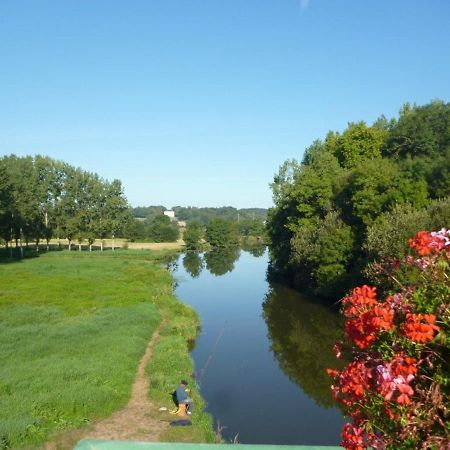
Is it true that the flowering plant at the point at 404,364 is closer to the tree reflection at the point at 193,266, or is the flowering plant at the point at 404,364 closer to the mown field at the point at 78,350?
the mown field at the point at 78,350

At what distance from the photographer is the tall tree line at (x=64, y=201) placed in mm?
80188

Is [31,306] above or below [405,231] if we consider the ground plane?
below

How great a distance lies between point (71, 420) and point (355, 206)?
32090 mm

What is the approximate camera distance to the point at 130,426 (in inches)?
592

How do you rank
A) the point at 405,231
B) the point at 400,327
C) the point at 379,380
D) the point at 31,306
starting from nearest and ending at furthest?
the point at 379,380 → the point at 400,327 → the point at 405,231 → the point at 31,306

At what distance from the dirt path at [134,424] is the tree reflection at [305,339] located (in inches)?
344

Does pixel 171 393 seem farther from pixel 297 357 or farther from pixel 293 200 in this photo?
pixel 293 200

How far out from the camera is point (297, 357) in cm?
2806

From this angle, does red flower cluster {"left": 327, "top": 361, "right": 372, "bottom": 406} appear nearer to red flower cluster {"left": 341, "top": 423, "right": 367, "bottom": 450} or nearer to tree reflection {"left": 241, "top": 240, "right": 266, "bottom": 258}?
red flower cluster {"left": 341, "top": 423, "right": 367, "bottom": 450}

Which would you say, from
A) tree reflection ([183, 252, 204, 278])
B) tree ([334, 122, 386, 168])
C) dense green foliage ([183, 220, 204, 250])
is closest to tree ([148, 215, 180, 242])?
dense green foliage ([183, 220, 204, 250])

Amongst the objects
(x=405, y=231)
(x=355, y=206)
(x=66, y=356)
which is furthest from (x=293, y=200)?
(x=66, y=356)

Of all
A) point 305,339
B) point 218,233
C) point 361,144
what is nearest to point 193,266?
point 361,144

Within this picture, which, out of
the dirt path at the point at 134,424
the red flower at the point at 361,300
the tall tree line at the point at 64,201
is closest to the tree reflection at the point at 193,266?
the tall tree line at the point at 64,201

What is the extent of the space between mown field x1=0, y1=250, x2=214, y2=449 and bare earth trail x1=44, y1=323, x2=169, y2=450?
36 centimetres
